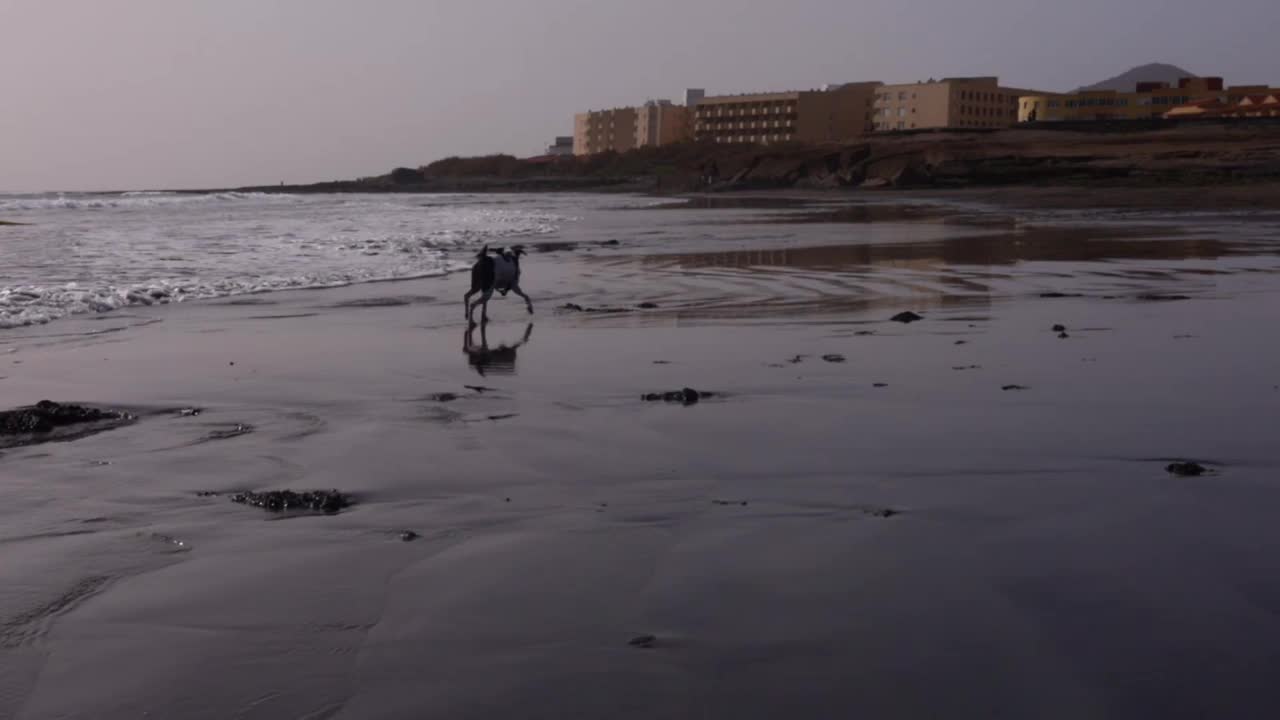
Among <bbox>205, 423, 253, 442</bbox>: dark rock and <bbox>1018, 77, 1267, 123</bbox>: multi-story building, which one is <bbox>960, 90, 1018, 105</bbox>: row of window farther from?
<bbox>205, 423, 253, 442</bbox>: dark rock

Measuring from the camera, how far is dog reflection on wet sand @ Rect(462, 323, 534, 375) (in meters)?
7.14

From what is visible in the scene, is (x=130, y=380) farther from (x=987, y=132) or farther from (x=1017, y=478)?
(x=987, y=132)

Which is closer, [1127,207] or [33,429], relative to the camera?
[33,429]

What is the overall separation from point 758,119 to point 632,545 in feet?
418

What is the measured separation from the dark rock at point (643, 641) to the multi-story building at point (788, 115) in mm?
111450

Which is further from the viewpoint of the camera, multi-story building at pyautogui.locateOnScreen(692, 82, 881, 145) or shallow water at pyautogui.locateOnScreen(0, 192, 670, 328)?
multi-story building at pyautogui.locateOnScreen(692, 82, 881, 145)

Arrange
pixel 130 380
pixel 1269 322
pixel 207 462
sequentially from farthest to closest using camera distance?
pixel 1269 322 < pixel 130 380 < pixel 207 462

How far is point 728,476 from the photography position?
445cm

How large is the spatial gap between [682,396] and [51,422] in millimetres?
3025

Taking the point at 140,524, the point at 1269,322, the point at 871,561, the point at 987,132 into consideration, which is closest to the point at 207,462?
the point at 140,524

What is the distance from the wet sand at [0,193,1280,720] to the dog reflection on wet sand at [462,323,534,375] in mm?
54

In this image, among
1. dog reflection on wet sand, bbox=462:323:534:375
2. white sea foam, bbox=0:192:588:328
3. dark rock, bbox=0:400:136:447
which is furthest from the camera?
white sea foam, bbox=0:192:588:328

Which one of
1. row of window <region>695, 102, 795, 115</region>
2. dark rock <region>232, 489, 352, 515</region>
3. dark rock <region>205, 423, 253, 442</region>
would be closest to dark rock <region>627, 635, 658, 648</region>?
dark rock <region>232, 489, 352, 515</region>

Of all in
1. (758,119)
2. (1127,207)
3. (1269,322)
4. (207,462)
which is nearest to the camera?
(207,462)
